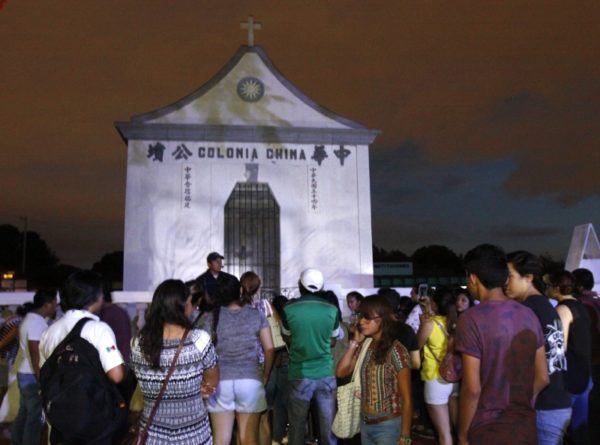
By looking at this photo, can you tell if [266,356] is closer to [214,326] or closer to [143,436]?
[214,326]

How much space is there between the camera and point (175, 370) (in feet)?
10.2

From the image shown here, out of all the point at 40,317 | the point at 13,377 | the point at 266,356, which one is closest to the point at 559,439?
the point at 266,356

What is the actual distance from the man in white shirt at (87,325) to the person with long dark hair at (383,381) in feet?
4.91

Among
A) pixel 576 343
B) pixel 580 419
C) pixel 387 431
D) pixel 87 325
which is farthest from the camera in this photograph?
pixel 580 419

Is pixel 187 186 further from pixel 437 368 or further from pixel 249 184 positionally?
pixel 437 368

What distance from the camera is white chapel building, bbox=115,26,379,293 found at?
13875 millimetres

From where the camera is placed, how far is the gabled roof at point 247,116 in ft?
46.7

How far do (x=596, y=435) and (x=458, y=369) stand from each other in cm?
374

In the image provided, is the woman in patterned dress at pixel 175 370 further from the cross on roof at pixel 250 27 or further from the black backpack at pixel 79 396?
the cross on roof at pixel 250 27

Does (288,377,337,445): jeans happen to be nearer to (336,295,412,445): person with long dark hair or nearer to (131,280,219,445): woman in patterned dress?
(336,295,412,445): person with long dark hair

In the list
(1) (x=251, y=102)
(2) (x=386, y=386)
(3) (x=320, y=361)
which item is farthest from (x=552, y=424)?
(1) (x=251, y=102)

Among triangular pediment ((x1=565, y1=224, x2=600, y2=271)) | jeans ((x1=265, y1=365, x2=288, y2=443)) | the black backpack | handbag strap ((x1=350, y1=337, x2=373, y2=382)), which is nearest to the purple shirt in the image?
handbag strap ((x1=350, y1=337, x2=373, y2=382))

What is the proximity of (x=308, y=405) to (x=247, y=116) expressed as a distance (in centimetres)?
1094

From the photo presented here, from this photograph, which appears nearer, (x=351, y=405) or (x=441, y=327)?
(x=351, y=405)
